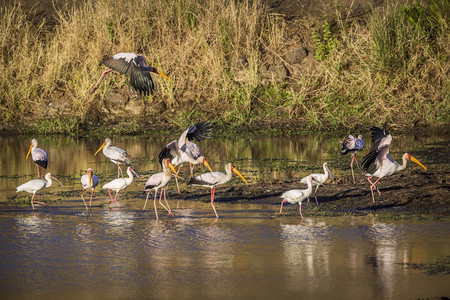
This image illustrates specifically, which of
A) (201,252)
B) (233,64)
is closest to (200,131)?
(201,252)

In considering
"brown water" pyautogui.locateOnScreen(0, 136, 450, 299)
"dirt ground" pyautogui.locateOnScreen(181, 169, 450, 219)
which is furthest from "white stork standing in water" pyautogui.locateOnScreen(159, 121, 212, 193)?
"dirt ground" pyautogui.locateOnScreen(181, 169, 450, 219)

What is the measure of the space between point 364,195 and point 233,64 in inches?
377

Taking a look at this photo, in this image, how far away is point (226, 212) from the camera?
10.1 metres

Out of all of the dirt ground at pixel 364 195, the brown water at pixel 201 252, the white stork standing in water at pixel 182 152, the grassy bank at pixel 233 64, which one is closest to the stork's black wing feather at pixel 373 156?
the dirt ground at pixel 364 195

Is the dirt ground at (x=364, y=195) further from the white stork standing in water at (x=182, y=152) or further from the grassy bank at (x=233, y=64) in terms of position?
the grassy bank at (x=233, y=64)

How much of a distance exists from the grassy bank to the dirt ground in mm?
6396

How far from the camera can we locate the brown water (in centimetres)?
676

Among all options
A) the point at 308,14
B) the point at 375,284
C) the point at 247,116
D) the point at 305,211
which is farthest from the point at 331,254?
the point at 308,14

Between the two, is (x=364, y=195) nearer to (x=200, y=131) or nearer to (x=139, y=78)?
(x=200, y=131)

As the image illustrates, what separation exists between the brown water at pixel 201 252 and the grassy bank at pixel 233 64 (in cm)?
700

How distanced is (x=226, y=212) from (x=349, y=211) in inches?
59.4

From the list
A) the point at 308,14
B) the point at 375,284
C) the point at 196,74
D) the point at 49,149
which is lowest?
the point at 375,284

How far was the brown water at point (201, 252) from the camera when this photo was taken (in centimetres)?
676

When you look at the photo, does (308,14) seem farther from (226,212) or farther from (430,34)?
(226,212)
